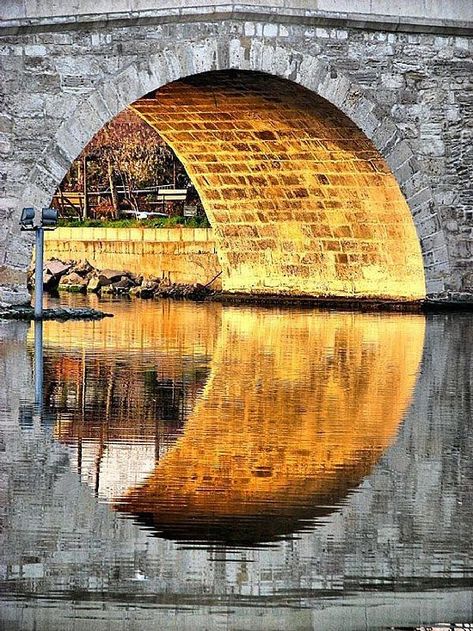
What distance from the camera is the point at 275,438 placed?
9.24 metres

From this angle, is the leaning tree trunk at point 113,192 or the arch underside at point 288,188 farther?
the leaning tree trunk at point 113,192

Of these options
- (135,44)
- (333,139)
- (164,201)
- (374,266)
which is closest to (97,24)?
(135,44)

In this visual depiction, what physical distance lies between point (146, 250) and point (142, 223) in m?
2.52

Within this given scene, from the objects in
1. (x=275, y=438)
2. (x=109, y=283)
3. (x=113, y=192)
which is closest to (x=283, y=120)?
(x=109, y=283)

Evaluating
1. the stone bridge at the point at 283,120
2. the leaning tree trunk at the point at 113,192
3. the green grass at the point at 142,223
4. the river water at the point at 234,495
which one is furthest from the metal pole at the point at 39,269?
the leaning tree trunk at the point at 113,192

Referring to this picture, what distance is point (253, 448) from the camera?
8.87m

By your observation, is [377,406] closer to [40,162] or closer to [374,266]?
[40,162]

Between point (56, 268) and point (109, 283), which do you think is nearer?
point (109, 283)

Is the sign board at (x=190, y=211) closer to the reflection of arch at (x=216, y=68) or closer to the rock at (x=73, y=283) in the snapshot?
the rock at (x=73, y=283)

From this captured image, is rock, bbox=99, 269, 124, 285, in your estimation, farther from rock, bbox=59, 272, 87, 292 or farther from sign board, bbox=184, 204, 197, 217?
sign board, bbox=184, 204, 197, 217

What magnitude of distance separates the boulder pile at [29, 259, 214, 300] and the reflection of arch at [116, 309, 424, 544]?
536 inches

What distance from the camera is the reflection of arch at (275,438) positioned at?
22.7 feet

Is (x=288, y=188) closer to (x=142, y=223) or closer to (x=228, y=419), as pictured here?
(x=142, y=223)

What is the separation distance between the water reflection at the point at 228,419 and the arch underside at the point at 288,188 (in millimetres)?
4972
